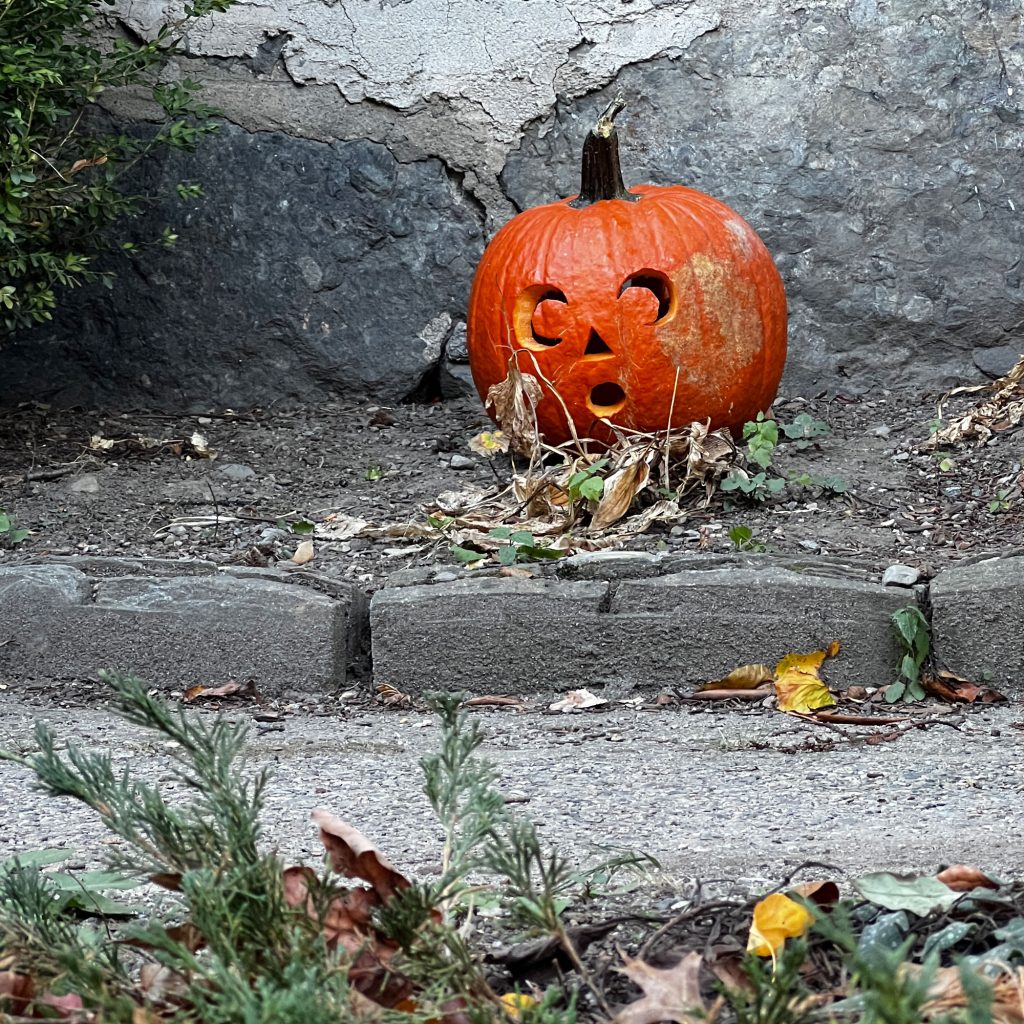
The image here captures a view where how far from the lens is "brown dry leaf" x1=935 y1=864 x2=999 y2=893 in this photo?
1226 millimetres

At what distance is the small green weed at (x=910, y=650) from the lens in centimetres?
248

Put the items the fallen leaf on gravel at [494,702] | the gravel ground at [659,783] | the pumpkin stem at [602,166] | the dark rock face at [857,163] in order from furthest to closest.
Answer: the dark rock face at [857,163], the pumpkin stem at [602,166], the fallen leaf on gravel at [494,702], the gravel ground at [659,783]

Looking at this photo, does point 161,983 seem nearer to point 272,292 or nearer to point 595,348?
point 595,348

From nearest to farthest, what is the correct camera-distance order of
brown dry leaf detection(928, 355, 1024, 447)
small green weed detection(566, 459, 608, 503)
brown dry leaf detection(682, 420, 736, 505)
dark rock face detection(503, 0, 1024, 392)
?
small green weed detection(566, 459, 608, 503), brown dry leaf detection(682, 420, 736, 505), brown dry leaf detection(928, 355, 1024, 447), dark rock face detection(503, 0, 1024, 392)

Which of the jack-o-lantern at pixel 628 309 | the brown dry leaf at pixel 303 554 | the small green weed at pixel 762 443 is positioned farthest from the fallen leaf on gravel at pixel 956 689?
the brown dry leaf at pixel 303 554

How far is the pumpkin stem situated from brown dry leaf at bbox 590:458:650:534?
0.76 meters

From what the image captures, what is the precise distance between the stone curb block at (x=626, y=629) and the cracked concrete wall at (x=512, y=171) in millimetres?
1567

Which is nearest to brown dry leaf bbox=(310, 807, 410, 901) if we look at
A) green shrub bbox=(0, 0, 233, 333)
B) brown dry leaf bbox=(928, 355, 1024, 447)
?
green shrub bbox=(0, 0, 233, 333)

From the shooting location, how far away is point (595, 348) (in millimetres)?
3270

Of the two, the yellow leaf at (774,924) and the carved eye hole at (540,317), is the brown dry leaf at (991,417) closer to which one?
the carved eye hole at (540,317)

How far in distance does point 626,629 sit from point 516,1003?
158cm

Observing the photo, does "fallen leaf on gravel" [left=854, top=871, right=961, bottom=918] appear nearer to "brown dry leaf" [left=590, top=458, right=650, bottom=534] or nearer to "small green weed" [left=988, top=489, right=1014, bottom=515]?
"brown dry leaf" [left=590, top=458, right=650, bottom=534]

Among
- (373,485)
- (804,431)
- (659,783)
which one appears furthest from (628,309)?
(659,783)

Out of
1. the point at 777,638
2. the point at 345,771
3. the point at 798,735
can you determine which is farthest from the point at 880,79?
the point at 345,771
